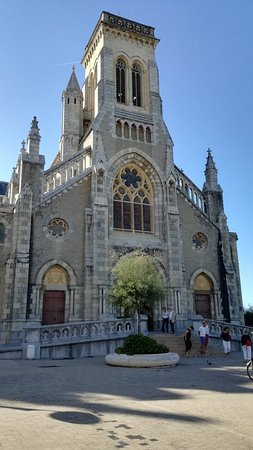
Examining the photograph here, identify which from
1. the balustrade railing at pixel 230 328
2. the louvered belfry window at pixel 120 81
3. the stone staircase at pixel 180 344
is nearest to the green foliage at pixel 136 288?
the stone staircase at pixel 180 344

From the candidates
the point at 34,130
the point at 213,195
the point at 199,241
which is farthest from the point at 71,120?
the point at 199,241

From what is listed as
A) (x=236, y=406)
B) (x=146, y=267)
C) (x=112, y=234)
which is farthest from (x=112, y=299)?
(x=236, y=406)

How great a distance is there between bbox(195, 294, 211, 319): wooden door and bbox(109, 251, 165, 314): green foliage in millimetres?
10067

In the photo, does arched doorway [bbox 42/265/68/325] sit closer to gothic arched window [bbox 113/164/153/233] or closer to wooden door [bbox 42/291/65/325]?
wooden door [bbox 42/291/65/325]

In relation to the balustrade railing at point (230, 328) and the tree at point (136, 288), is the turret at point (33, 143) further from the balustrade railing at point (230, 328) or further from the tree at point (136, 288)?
the balustrade railing at point (230, 328)

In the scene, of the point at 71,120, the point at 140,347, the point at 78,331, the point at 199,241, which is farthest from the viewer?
the point at 71,120

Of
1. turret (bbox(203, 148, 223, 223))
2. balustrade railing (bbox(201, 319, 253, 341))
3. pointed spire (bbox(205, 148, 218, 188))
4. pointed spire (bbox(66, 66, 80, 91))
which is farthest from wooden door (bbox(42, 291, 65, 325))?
pointed spire (bbox(66, 66, 80, 91))

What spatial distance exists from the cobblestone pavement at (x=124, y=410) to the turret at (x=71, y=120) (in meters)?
23.1

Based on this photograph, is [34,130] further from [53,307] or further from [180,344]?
[180,344]

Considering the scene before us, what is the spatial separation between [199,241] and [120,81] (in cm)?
1436

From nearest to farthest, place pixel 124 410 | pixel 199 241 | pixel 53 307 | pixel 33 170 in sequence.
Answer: pixel 124 410
pixel 53 307
pixel 33 170
pixel 199 241

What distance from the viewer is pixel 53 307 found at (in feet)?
76.3

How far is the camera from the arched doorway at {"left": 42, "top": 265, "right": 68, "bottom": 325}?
2309 centimetres

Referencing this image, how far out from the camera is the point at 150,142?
29438 millimetres
